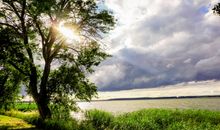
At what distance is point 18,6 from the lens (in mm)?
32656

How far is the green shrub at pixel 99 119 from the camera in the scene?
3288 cm

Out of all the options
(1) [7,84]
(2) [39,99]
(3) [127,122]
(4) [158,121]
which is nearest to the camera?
(3) [127,122]

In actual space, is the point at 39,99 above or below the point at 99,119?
above

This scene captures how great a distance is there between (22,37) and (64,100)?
22.9ft

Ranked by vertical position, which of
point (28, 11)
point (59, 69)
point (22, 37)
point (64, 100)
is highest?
point (28, 11)

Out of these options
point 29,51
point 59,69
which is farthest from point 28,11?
point 59,69

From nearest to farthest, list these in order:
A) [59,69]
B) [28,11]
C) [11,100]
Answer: [28,11], [59,69], [11,100]

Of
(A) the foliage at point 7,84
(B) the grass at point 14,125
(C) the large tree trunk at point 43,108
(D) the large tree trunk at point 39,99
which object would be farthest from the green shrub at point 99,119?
(A) the foliage at point 7,84

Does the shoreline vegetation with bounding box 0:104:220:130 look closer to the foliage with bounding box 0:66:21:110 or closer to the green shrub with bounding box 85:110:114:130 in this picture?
the green shrub with bounding box 85:110:114:130

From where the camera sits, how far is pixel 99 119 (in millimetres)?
33531

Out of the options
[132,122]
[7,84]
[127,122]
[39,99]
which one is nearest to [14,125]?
[39,99]

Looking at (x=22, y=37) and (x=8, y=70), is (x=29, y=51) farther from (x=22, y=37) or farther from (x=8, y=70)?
(x=8, y=70)

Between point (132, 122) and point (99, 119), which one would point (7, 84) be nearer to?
point (99, 119)

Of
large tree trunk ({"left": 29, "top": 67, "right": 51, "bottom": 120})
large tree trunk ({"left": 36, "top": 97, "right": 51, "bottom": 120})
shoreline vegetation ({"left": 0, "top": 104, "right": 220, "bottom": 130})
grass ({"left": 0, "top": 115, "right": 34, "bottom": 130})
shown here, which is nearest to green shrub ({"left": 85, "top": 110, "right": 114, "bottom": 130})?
shoreline vegetation ({"left": 0, "top": 104, "right": 220, "bottom": 130})
